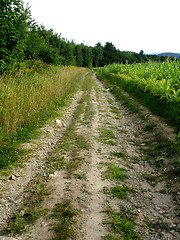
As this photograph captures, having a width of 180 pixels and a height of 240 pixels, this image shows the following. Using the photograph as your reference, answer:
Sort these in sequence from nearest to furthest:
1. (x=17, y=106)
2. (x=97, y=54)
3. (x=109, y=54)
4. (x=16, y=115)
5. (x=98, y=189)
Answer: (x=98, y=189) < (x=16, y=115) < (x=17, y=106) < (x=97, y=54) < (x=109, y=54)

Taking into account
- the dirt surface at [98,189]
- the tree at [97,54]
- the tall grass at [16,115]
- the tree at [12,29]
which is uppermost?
the tree at [97,54]

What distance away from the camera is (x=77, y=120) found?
653cm

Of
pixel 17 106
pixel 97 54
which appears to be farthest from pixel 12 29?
pixel 97 54

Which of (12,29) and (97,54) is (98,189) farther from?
(97,54)

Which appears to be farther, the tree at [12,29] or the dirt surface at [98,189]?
Answer: the tree at [12,29]

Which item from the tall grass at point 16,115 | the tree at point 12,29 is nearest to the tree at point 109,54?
the tree at point 12,29

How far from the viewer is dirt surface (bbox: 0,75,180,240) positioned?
Answer: 219cm

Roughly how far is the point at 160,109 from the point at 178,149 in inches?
117

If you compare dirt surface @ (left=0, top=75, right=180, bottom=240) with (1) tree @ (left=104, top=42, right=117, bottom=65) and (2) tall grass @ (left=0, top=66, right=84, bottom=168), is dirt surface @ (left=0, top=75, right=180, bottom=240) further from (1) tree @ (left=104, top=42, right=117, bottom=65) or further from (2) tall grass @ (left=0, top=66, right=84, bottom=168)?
(1) tree @ (left=104, top=42, right=117, bottom=65)

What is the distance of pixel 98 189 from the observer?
2.88 metres

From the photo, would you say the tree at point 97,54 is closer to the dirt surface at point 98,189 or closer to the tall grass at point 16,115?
the tall grass at point 16,115

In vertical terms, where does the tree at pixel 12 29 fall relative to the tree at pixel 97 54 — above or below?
below

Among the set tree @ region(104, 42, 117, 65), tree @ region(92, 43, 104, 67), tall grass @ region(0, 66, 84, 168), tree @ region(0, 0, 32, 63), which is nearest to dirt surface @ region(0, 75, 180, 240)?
tall grass @ region(0, 66, 84, 168)

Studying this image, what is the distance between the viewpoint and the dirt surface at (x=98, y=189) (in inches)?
86.2
